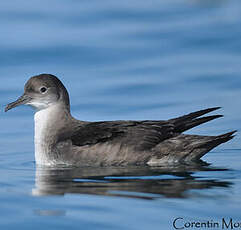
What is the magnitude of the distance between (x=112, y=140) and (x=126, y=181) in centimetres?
190

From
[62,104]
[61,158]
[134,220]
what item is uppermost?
[62,104]

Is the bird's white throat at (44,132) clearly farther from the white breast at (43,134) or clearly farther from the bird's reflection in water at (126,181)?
the bird's reflection in water at (126,181)

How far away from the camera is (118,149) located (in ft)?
44.5

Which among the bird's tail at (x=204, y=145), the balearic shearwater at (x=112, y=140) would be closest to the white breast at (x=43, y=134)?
the balearic shearwater at (x=112, y=140)

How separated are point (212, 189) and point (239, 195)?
492 mm

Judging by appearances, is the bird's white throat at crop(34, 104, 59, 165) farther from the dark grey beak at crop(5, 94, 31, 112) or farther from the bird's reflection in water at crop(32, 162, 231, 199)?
the bird's reflection in water at crop(32, 162, 231, 199)

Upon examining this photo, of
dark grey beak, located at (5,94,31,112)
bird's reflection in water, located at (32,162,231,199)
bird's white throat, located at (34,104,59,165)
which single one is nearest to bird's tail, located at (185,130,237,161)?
bird's reflection in water, located at (32,162,231,199)

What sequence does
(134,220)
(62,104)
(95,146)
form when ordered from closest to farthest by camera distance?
1. (134,220)
2. (95,146)
3. (62,104)

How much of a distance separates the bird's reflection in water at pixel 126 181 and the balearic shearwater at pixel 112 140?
0.36m

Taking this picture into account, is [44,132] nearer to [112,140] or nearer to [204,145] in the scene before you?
[112,140]

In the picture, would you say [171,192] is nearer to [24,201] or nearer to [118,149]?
[24,201]

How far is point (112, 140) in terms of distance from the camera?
535 inches

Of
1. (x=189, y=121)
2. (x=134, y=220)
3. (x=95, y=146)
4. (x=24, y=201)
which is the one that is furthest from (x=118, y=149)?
(x=134, y=220)

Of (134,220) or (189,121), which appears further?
(189,121)
